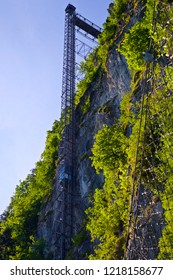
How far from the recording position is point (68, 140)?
47.3m

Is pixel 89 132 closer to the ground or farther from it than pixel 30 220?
farther from it

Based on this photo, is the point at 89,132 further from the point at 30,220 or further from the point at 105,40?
the point at 30,220

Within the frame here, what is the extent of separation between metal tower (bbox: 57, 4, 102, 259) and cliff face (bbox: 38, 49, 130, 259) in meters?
0.80

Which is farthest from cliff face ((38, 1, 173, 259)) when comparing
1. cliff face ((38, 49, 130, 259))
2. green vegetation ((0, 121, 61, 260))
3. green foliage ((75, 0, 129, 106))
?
green vegetation ((0, 121, 61, 260))

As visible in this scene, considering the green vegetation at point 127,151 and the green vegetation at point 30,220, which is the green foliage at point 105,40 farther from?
the green vegetation at point 30,220

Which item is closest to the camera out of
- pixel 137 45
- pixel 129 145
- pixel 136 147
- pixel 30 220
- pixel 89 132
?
pixel 136 147

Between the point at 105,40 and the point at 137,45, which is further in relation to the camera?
the point at 105,40

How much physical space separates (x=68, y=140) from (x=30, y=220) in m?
15.0

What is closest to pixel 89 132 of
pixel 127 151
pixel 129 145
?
pixel 129 145

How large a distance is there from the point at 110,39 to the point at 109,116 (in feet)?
47.7

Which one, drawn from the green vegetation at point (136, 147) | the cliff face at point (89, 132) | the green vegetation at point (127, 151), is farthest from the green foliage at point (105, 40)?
the green vegetation at point (136, 147)

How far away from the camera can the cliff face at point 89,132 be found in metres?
37.0
